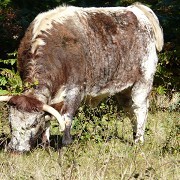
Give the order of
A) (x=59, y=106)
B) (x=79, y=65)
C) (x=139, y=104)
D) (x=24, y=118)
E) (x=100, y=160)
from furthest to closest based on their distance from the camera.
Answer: (x=139, y=104) < (x=79, y=65) < (x=59, y=106) < (x=24, y=118) < (x=100, y=160)

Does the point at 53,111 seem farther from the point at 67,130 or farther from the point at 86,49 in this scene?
the point at 86,49

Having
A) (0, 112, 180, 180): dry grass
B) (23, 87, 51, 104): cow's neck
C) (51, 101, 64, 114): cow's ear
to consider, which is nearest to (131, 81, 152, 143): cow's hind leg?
(0, 112, 180, 180): dry grass

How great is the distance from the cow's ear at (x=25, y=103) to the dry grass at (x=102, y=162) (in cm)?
60

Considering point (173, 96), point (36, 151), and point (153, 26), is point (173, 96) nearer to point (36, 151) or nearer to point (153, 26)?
point (153, 26)

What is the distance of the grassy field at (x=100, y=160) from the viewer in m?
5.94

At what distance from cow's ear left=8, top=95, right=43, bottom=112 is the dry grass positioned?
0.60 m

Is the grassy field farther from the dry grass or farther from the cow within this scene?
the cow

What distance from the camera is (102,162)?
6562 mm

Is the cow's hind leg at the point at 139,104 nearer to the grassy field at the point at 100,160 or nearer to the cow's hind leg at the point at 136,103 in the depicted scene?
the cow's hind leg at the point at 136,103

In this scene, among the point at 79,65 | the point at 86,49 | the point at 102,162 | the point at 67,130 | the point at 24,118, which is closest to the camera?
the point at 102,162

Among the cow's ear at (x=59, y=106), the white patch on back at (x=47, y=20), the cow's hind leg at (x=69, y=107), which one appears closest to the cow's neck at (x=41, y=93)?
the cow's ear at (x=59, y=106)

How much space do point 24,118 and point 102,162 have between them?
133 centimetres

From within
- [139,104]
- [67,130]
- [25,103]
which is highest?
[25,103]

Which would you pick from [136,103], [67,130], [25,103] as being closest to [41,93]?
[25,103]
